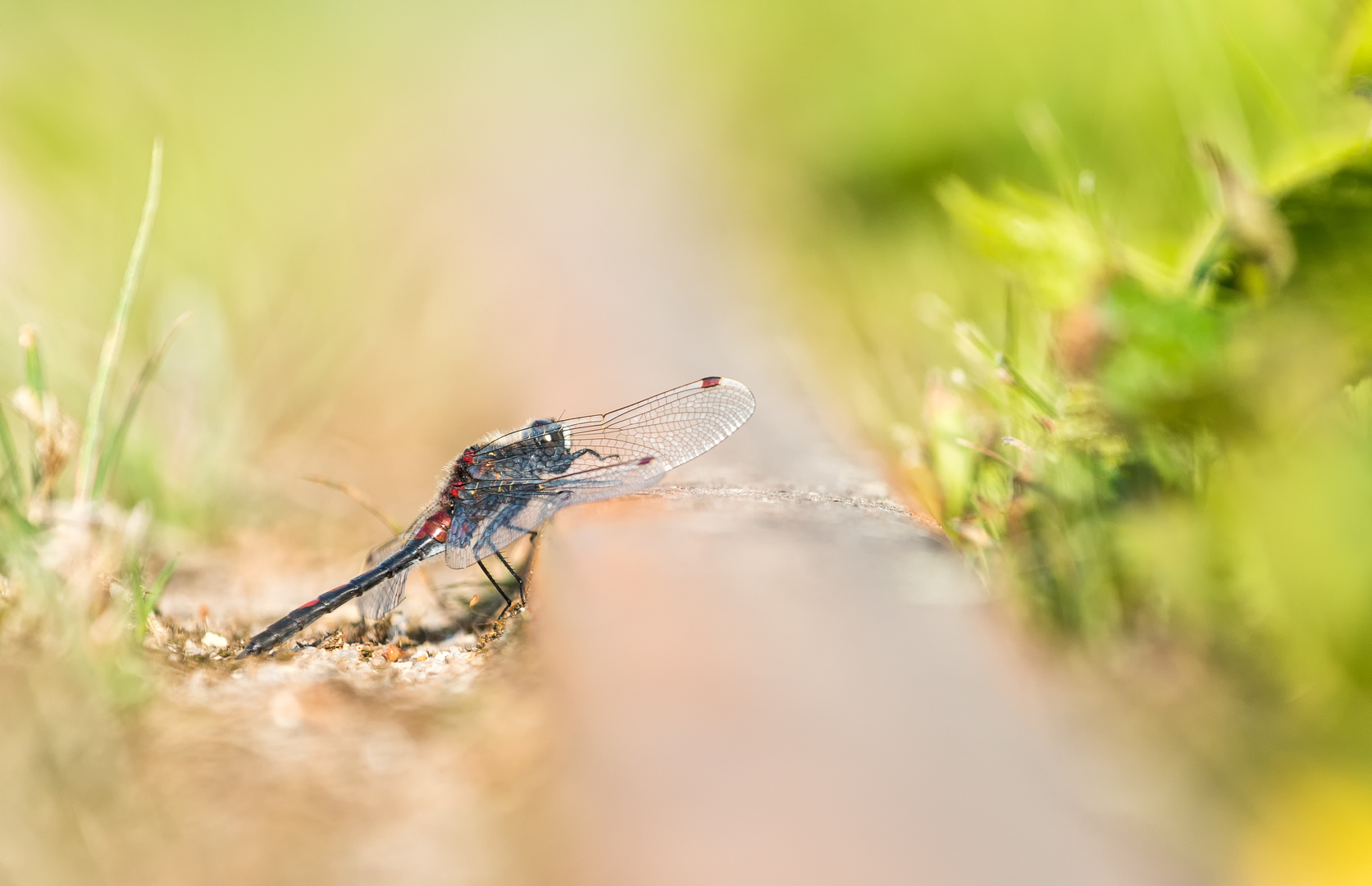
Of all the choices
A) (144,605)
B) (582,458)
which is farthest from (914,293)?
(144,605)

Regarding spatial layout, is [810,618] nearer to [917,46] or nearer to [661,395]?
[661,395]

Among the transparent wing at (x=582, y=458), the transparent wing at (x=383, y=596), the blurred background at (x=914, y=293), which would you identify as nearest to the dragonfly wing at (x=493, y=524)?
the transparent wing at (x=582, y=458)

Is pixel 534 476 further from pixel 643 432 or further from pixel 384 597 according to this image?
pixel 384 597

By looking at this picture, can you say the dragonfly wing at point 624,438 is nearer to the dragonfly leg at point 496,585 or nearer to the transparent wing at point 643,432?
the transparent wing at point 643,432

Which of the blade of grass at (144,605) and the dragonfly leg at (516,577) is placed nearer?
the blade of grass at (144,605)

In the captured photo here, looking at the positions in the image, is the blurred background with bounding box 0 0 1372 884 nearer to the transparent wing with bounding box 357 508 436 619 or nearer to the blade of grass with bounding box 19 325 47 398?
the blade of grass with bounding box 19 325 47 398

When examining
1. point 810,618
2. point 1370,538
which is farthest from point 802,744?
point 1370,538

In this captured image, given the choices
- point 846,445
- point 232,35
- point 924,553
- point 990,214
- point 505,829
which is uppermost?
point 232,35

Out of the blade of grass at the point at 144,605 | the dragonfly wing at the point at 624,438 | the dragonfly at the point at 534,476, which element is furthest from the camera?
the dragonfly wing at the point at 624,438
